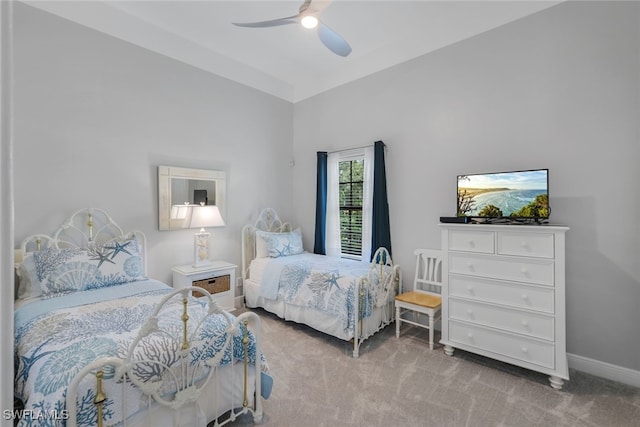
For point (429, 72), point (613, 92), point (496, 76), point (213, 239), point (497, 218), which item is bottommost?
point (213, 239)

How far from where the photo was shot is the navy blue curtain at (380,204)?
3.63 metres

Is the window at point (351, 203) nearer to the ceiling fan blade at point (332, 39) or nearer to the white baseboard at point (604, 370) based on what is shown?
the ceiling fan blade at point (332, 39)

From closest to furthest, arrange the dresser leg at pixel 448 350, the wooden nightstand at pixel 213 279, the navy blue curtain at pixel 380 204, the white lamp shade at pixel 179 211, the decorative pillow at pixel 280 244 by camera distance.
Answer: the dresser leg at pixel 448 350
the wooden nightstand at pixel 213 279
the white lamp shade at pixel 179 211
the navy blue curtain at pixel 380 204
the decorative pillow at pixel 280 244

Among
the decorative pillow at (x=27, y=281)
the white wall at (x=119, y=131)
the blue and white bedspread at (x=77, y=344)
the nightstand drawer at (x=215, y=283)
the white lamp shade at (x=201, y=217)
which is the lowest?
the nightstand drawer at (x=215, y=283)

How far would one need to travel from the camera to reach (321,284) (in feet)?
10.0

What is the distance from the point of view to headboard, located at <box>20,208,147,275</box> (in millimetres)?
2619

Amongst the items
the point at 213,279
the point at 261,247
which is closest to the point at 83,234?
the point at 213,279

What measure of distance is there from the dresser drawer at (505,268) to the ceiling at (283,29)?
2.24 meters

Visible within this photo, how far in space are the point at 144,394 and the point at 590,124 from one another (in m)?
3.58

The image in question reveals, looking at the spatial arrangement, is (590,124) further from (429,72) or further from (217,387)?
(217,387)

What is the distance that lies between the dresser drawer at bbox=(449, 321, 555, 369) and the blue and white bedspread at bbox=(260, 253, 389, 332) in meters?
0.82

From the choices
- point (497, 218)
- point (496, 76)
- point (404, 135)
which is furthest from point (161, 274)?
point (496, 76)

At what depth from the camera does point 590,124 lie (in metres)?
2.47

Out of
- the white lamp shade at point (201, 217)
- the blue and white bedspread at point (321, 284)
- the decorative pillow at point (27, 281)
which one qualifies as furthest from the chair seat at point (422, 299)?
the decorative pillow at point (27, 281)
